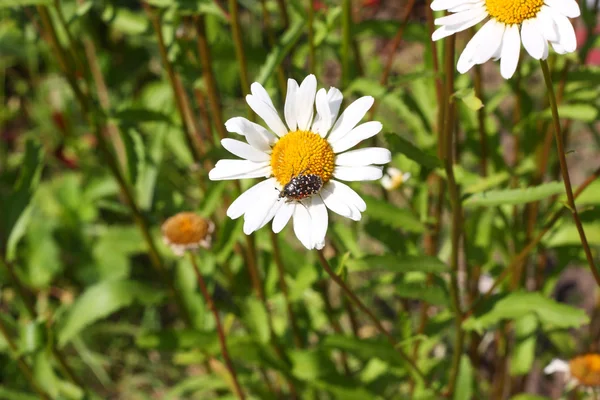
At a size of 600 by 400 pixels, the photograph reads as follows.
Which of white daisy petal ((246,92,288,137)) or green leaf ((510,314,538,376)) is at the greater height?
white daisy petal ((246,92,288,137))

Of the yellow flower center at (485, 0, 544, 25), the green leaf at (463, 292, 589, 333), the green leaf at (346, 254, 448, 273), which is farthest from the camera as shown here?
the green leaf at (463, 292, 589, 333)

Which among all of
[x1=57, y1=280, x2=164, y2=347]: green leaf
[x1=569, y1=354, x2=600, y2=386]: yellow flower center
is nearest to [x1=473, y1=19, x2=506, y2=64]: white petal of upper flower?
[x1=569, y1=354, x2=600, y2=386]: yellow flower center

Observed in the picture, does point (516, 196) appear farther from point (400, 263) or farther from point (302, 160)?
point (302, 160)

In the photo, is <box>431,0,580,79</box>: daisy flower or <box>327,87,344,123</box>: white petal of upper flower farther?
<box>327,87,344,123</box>: white petal of upper flower

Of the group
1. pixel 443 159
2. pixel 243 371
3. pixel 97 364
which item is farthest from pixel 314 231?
pixel 97 364

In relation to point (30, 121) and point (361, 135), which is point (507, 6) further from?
point (30, 121)

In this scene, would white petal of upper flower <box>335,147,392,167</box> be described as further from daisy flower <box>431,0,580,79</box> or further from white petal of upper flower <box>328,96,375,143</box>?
daisy flower <box>431,0,580,79</box>

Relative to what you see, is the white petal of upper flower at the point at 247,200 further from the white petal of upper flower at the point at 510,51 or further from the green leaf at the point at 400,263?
the white petal of upper flower at the point at 510,51
